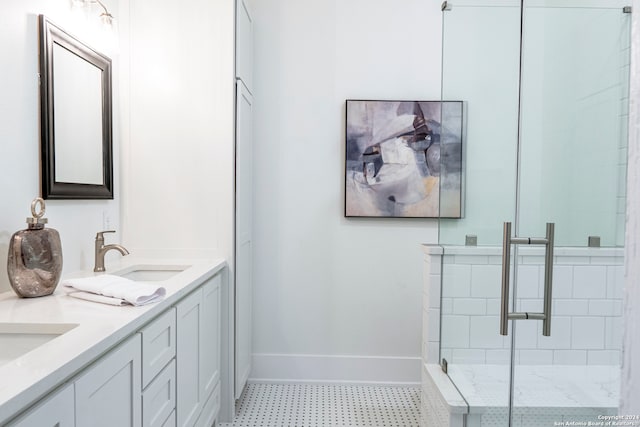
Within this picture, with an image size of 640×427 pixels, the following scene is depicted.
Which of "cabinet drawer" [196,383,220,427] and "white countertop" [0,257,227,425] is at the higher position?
"white countertop" [0,257,227,425]

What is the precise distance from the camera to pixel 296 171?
8.71ft

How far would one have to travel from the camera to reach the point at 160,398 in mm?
1311

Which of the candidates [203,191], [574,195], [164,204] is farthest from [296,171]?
[574,195]

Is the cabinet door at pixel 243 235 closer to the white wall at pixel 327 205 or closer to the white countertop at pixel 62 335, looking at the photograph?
the white wall at pixel 327 205

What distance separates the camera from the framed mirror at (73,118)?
1.57 m

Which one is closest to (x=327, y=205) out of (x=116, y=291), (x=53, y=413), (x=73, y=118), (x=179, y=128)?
(x=179, y=128)

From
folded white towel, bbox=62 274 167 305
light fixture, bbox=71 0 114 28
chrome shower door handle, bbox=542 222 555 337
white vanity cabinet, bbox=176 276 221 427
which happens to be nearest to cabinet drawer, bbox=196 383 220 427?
white vanity cabinet, bbox=176 276 221 427

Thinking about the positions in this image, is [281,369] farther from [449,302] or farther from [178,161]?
[178,161]

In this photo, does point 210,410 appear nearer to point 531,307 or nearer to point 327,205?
point 327,205

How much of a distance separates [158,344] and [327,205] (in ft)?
5.12

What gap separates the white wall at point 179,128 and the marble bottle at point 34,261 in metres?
0.83

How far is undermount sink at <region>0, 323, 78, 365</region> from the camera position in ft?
3.33

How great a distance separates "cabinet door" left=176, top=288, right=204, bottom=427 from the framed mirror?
2.36 feet

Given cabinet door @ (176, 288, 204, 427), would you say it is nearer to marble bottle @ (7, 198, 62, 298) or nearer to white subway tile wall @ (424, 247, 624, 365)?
marble bottle @ (7, 198, 62, 298)
